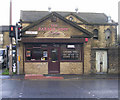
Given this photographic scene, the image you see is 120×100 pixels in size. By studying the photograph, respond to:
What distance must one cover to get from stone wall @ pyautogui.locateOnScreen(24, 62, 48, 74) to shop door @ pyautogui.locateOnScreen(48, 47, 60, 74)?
0.38 meters

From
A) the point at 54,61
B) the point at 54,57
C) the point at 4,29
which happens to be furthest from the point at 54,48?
the point at 4,29

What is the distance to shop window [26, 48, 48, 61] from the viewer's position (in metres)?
16.4

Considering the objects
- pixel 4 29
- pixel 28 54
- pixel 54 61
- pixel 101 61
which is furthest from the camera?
pixel 4 29

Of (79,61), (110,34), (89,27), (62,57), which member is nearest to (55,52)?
(62,57)

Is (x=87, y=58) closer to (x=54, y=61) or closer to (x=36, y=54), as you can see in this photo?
(x=54, y=61)

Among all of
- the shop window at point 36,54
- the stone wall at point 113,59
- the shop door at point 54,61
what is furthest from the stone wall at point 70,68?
the stone wall at point 113,59

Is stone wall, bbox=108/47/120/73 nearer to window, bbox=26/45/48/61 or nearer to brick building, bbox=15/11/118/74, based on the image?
brick building, bbox=15/11/118/74

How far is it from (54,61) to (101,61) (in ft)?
15.5

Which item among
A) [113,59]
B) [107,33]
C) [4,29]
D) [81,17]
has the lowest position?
[113,59]

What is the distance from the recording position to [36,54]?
16406 mm

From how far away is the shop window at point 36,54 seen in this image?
1636 centimetres

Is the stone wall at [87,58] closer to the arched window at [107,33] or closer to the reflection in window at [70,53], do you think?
the reflection in window at [70,53]

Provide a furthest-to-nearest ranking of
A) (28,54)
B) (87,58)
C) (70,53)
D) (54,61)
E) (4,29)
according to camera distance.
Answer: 1. (4,29)
2. (87,58)
3. (70,53)
4. (54,61)
5. (28,54)

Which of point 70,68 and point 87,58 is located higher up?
point 87,58
